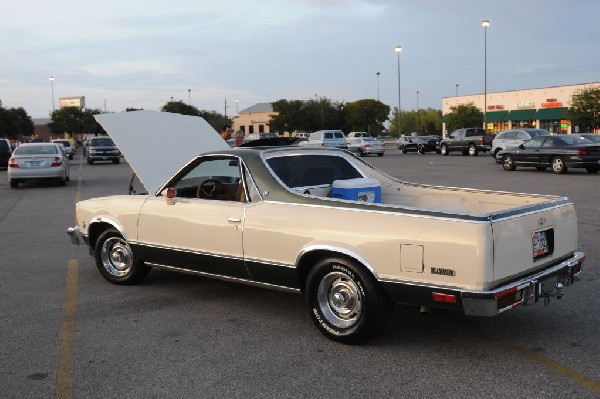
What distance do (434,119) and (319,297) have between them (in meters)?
116

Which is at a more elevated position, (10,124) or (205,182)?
(10,124)

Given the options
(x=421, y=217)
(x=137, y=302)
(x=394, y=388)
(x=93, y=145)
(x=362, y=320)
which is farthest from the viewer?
(x=93, y=145)

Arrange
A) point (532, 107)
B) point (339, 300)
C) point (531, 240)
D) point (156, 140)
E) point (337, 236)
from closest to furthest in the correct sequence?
point (531, 240) → point (337, 236) → point (339, 300) → point (156, 140) → point (532, 107)

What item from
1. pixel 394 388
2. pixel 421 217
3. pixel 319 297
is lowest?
pixel 394 388

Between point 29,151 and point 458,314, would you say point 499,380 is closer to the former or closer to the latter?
point 458,314

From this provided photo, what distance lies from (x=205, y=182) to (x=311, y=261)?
1.74m

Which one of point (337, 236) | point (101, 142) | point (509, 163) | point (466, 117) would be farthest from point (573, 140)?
point (466, 117)

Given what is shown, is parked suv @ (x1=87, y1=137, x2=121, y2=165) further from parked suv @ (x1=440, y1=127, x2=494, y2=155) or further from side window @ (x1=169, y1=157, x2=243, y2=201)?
side window @ (x1=169, y1=157, x2=243, y2=201)

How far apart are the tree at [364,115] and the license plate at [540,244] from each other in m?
88.9

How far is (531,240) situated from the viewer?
4602mm

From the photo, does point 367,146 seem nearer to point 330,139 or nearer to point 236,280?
point 330,139

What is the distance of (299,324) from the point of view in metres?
5.41

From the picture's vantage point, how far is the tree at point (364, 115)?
94438 mm

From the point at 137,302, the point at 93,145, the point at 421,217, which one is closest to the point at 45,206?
the point at 137,302
